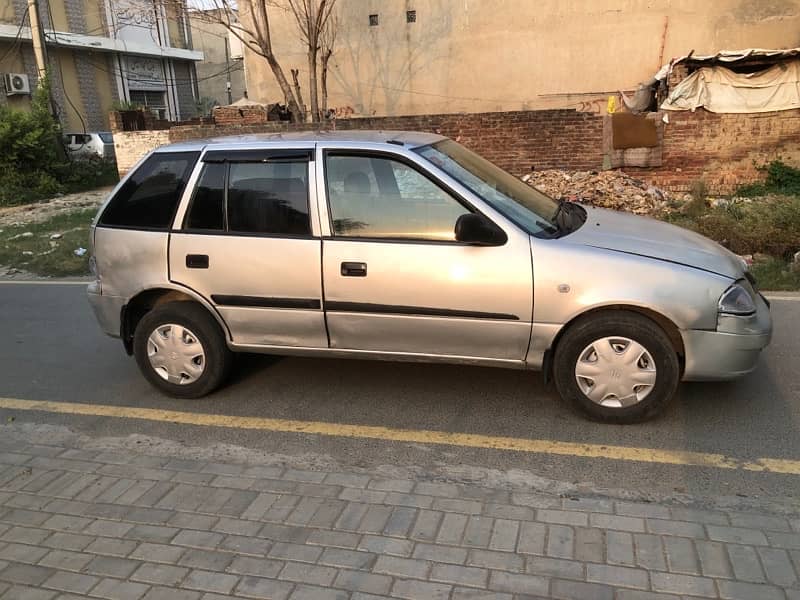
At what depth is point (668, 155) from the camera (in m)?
12.1

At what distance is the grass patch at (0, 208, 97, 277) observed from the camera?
30.7 ft


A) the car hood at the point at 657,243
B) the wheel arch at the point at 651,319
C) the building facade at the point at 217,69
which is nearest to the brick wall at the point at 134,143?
the car hood at the point at 657,243

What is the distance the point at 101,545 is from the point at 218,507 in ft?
1.75

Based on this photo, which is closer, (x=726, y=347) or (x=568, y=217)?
(x=726, y=347)

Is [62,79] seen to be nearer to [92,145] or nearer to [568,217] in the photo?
[92,145]

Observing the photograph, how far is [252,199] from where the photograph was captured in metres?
4.34

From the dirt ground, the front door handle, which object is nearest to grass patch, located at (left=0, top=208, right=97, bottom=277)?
the dirt ground

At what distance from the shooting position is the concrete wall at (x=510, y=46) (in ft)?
60.4

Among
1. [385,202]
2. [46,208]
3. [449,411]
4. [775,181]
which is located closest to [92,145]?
[46,208]

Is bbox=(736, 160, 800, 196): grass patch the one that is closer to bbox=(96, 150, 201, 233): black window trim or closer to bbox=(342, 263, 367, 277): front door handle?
bbox=(342, 263, 367, 277): front door handle

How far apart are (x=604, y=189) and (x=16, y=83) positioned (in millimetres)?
25062

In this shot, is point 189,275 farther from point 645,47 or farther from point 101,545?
point 645,47

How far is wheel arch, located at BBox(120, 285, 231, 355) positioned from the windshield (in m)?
1.73

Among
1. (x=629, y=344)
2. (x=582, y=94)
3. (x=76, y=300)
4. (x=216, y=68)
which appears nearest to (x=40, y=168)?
(x=76, y=300)
